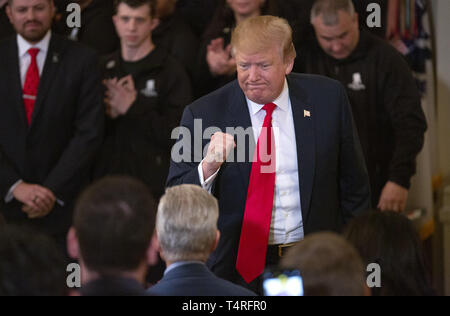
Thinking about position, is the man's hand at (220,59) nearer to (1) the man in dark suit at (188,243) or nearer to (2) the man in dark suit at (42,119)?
(2) the man in dark suit at (42,119)

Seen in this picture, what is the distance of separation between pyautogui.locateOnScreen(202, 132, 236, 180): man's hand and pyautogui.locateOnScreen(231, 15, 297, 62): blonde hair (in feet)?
1.36

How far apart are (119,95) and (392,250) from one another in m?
2.47

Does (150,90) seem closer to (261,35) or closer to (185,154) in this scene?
(185,154)

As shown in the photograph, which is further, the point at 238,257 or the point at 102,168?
the point at 102,168

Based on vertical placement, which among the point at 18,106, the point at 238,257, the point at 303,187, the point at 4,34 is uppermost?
the point at 4,34

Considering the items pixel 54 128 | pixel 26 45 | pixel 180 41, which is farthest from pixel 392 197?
pixel 26 45

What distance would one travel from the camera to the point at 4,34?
4566mm

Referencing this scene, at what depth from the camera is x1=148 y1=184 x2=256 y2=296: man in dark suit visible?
241cm

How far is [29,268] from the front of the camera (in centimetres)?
207

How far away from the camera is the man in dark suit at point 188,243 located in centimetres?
241
